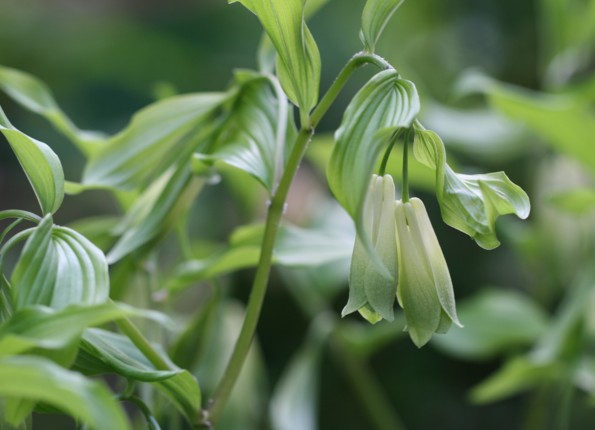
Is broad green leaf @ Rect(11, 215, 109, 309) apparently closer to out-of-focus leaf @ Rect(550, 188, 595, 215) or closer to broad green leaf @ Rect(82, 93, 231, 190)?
broad green leaf @ Rect(82, 93, 231, 190)

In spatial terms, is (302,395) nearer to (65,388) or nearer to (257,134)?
(257,134)

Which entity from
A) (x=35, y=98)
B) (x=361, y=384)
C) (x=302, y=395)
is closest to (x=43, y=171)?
(x=35, y=98)

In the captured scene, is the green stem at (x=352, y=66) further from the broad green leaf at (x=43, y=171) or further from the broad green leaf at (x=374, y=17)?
the broad green leaf at (x=43, y=171)

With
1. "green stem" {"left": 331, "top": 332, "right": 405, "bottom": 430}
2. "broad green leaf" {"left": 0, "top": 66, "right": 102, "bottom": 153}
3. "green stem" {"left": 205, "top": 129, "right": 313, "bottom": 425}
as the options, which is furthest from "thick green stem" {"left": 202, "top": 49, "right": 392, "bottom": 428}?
"green stem" {"left": 331, "top": 332, "right": 405, "bottom": 430}

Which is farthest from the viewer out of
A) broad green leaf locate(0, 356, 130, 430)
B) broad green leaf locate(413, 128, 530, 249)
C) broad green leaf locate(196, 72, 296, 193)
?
broad green leaf locate(196, 72, 296, 193)

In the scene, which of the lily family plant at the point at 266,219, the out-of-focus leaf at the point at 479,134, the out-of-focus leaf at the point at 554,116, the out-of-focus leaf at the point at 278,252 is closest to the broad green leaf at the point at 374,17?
the lily family plant at the point at 266,219

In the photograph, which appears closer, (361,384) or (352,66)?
(352,66)

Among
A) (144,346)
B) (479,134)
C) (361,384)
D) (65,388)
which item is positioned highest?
(65,388)
